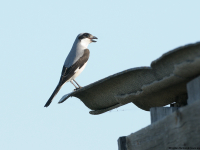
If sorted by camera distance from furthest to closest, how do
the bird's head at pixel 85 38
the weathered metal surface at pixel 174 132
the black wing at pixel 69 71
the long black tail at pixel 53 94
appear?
1. the bird's head at pixel 85 38
2. the black wing at pixel 69 71
3. the long black tail at pixel 53 94
4. the weathered metal surface at pixel 174 132

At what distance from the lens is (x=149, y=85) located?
326cm

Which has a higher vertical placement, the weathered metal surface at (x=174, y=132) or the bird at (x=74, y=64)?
the bird at (x=74, y=64)

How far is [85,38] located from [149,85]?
20.0 ft

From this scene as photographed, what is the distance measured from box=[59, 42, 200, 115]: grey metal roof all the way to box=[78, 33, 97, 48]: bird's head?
4950 mm

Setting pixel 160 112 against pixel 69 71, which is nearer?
pixel 160 112

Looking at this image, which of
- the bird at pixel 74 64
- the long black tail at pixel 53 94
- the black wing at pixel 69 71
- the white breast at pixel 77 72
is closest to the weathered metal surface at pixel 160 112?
the long black tail at pixel 53 94

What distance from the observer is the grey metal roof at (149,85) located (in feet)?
8.71

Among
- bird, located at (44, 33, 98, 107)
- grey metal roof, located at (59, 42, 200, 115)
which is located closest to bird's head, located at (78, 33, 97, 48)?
bird, located at (44, 33, 98, 107)

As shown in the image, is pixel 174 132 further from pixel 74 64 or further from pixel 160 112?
pixel 74 64

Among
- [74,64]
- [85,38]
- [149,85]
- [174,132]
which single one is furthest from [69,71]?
[174,132]

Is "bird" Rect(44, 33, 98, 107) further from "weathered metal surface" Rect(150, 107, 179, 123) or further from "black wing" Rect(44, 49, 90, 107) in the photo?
"weathered metal surface" Rect(150, 107, 179, 123)

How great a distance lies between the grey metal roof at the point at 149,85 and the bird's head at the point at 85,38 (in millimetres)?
4950

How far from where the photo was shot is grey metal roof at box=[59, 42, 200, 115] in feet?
8.71

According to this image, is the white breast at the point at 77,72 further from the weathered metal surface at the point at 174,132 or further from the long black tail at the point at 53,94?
the weathered metal surface at the point at 174,132
